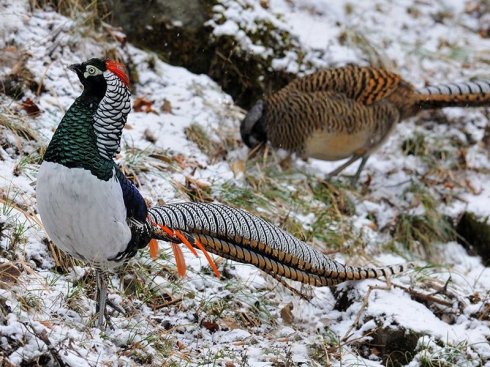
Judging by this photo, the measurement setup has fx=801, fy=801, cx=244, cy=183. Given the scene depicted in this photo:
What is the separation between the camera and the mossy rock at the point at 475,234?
6.56 m

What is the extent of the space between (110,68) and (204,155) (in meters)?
2.82

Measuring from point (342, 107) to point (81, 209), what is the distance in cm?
393

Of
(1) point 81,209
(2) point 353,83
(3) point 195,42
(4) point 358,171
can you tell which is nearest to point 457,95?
(2) point 353,83

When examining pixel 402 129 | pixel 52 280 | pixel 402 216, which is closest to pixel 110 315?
pixel 52 280

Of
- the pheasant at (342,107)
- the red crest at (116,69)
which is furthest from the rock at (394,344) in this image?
the pheasant at (342,107)

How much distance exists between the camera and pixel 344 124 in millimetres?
6801

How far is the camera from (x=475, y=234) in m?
6.64

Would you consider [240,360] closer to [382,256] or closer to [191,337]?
[191,337]

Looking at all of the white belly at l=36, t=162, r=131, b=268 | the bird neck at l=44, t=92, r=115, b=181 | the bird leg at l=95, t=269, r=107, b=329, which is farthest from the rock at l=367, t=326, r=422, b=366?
the bird neck at l=44, t=92, r=115, b=181

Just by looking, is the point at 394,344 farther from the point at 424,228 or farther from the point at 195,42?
the point at 195,42

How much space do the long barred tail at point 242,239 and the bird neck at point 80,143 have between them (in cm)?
45

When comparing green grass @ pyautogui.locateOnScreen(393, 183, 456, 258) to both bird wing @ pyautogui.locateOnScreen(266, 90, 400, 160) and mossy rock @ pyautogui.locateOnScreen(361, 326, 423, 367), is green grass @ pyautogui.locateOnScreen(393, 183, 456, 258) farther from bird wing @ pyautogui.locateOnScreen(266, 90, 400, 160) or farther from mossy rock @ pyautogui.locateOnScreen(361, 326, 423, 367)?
mossy rock @ pyautogui.locateOnScreen(361, 326, 423, 367)

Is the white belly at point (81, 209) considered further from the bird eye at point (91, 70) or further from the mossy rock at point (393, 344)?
the mossy rock at point (393, 344)

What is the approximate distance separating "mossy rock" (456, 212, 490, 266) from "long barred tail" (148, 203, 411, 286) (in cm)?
253
